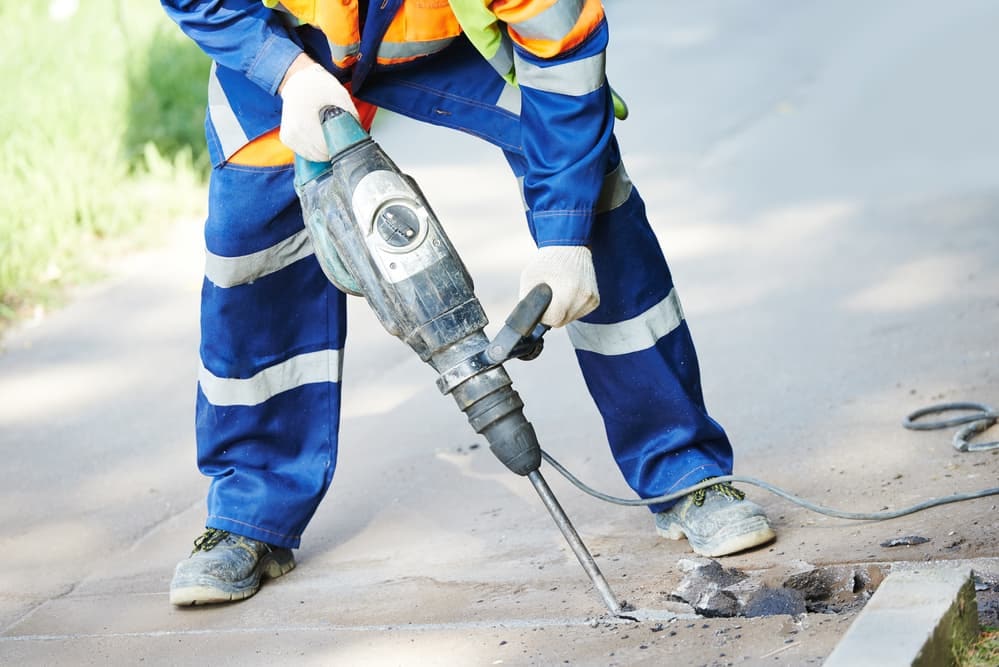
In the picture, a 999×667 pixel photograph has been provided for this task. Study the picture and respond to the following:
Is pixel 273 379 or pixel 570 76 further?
pixel 273 379

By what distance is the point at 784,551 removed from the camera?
9.12 feet

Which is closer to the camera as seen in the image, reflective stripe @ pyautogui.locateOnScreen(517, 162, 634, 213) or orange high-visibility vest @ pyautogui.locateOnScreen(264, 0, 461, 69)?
orange high-visibility vest @ pyautogui.locateOnScreen(264, 0, 461, 69)

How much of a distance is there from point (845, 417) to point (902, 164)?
99.4 inches

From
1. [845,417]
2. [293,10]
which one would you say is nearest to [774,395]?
[845,417]

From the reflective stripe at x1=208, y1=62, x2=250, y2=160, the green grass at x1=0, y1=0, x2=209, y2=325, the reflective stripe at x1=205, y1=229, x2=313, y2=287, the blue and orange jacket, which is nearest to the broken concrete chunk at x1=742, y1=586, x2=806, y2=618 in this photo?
the blue and orange jacket

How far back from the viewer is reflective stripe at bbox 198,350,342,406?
303cm

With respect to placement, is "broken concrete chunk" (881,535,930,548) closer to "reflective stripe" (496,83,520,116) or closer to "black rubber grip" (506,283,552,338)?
"black rubber grip" (506,283,552,338)

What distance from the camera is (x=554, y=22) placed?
239cm

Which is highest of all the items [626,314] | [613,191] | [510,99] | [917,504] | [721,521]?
[510,99]

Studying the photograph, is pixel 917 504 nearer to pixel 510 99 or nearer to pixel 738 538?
pixel 738 538

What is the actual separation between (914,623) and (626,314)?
3.38 ft

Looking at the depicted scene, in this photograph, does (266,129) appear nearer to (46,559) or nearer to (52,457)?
(46,559)

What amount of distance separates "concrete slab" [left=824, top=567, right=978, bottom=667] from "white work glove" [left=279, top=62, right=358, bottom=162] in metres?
1.35

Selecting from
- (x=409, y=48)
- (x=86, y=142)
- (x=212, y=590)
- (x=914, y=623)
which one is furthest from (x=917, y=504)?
(x=86, y=142)
